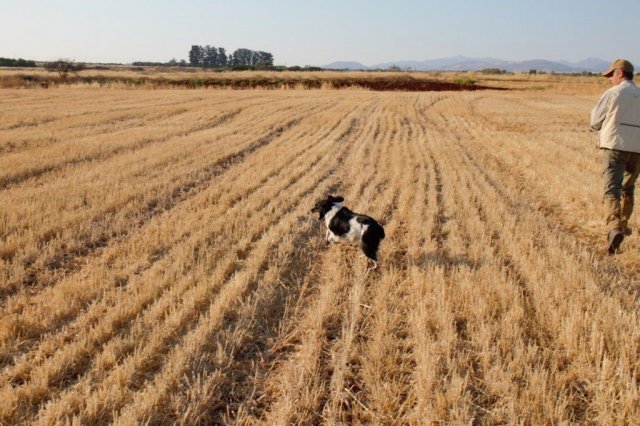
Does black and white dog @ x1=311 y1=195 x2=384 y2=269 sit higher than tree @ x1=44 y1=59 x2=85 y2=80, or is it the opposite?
tree @ x1=44 y1=59 x2=85 y2=80

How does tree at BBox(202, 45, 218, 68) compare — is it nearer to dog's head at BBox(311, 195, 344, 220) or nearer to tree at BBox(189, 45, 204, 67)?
tree at BBox(189, 45, 204, 67)

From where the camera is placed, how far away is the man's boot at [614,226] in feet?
19.3

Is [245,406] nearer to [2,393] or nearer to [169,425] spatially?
[169,425]

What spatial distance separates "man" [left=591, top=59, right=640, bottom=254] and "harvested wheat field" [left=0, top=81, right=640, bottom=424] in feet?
1.91

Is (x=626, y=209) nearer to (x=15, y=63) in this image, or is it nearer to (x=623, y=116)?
(x=623, y=116)

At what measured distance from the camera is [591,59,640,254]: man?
5.85 m

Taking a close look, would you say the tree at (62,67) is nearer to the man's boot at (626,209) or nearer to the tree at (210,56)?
the man's boot at (626,209)

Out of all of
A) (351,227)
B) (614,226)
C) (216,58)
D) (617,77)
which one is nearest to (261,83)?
(617,77)

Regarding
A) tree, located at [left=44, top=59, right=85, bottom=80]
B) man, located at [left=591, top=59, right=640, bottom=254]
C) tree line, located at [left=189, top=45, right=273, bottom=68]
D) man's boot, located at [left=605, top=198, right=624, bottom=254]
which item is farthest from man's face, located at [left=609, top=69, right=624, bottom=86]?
tree line, located at [left=189, top=45, right=273, bottom=68]

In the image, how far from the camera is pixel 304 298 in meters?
4.73

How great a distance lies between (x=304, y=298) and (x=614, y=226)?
→ 439 centimetres

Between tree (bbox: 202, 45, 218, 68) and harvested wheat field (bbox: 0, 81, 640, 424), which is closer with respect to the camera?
harvested wheat field (bbox: 0, 81, 640, 424)

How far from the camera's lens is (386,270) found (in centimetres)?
536

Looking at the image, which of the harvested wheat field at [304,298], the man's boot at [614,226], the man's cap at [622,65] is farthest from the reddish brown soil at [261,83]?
the man's boot at [614,226]
